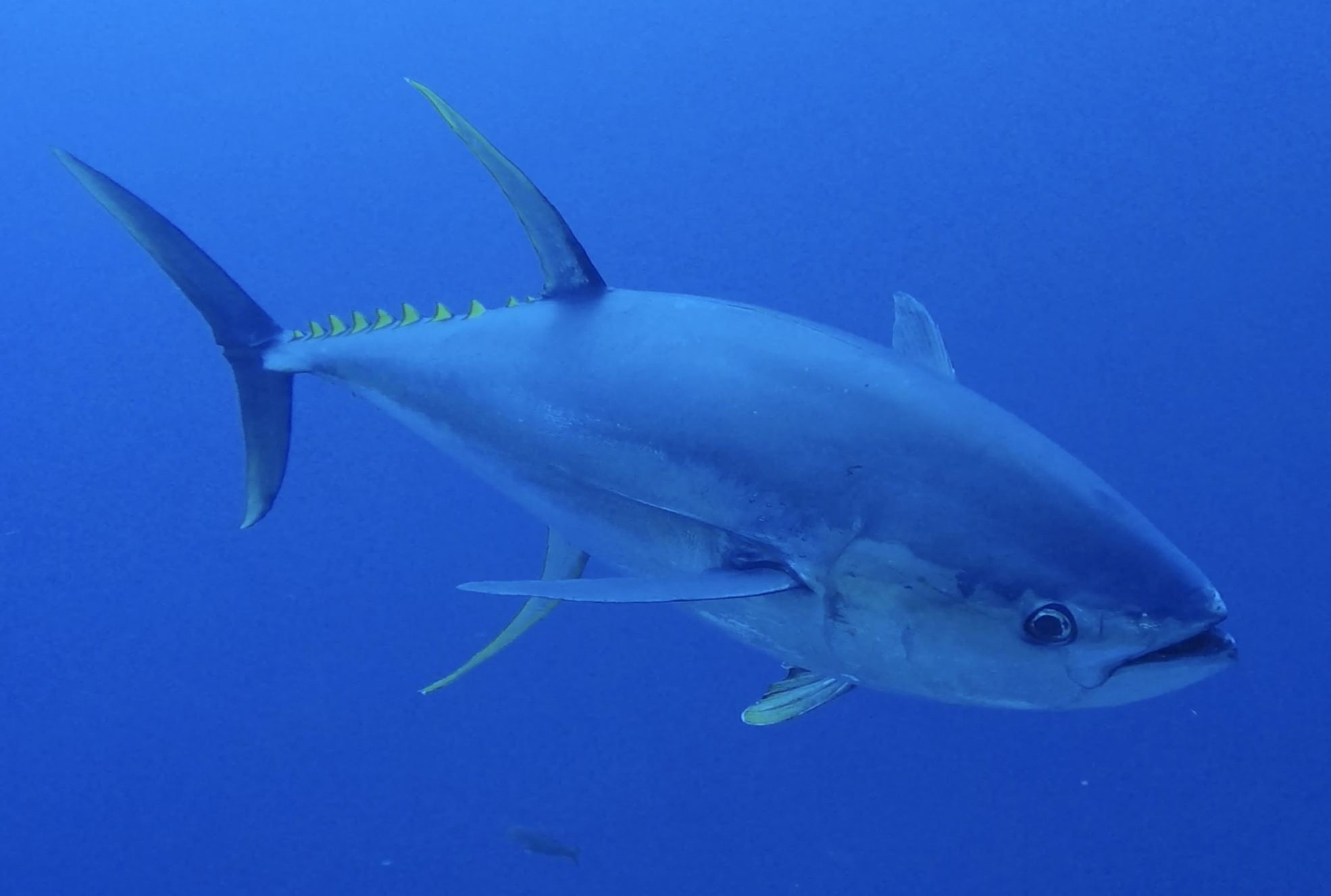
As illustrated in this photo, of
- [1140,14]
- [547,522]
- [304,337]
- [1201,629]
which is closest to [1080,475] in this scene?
[1201,629]

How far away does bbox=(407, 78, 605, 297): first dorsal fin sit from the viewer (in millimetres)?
1482

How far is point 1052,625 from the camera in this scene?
106cm

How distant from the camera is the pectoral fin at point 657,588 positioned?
1115mm

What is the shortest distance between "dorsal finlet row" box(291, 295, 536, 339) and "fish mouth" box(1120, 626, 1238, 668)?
3.42ft

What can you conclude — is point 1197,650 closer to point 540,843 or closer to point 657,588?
point 657,588

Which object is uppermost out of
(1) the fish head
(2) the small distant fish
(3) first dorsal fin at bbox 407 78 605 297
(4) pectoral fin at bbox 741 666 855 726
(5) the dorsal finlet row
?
(3) first dorsal fin at bbox 407 78 605 297

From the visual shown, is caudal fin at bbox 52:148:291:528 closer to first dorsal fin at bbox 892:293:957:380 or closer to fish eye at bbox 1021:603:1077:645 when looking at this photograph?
first dorsal fin at bbox 892:293:957:380

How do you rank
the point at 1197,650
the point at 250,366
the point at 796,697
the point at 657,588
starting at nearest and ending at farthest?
the point at 1197,650, the point at 657,588, the point at 796,697, the point at 250,366

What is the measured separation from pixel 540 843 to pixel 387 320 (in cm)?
273

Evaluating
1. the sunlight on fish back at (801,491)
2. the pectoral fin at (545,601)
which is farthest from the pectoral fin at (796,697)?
the pectoral fin at (545,601)

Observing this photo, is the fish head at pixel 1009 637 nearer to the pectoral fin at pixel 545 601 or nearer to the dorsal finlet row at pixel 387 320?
the pectoral fin at pixel 545 601

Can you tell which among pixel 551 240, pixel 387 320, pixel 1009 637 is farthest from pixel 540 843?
pixel 1009 637

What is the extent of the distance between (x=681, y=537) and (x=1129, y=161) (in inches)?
181

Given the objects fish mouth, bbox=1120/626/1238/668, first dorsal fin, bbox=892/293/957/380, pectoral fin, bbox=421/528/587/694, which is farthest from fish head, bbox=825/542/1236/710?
pectoral fin, bbox=421/528/587/694
